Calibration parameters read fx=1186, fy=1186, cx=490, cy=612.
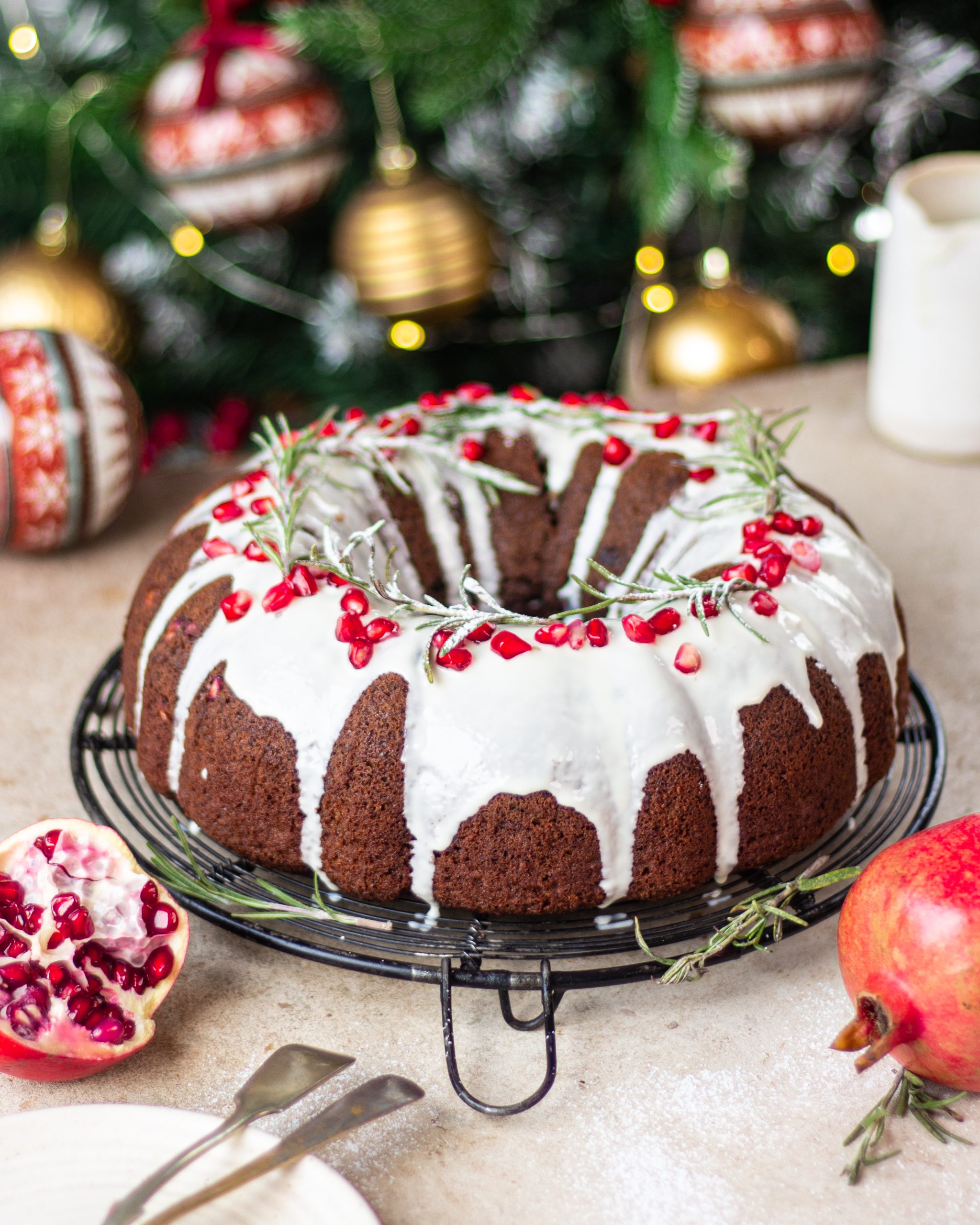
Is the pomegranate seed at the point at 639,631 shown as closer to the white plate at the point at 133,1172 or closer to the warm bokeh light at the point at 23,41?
the white plate at the point at 133,1172

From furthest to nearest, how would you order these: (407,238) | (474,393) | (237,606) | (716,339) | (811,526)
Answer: (716,339)
(407,238)
(474,393)
(811,526)
(237,606)

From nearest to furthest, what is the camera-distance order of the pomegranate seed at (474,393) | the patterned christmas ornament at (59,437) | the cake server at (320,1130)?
the cake server at (320,1130) → the pomegranate seed at (474,393) → the patterned christmas ornament at (59,437)

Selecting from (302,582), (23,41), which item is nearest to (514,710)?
(302,582)

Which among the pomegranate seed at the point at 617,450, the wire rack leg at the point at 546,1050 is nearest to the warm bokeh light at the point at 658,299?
the pomegranate seed at the point at 617,450

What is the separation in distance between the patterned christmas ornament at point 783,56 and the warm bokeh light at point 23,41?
118 centimetres

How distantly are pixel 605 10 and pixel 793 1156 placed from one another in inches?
79.6

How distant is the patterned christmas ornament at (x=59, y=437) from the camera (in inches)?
78.0

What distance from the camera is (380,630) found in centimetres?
127

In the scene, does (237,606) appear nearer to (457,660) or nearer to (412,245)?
(457,660)

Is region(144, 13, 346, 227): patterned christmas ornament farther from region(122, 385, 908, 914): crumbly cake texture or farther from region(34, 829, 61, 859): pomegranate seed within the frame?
region(34, 829, 61, 859): pomegranate seed

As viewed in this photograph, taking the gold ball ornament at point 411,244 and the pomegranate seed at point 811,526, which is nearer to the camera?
the pomegranate seed at point 811,526

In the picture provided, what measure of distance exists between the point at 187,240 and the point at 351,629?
1479 mm

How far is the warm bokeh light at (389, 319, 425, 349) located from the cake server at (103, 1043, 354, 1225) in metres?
1.57

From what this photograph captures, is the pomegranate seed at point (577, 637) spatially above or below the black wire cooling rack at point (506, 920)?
above
